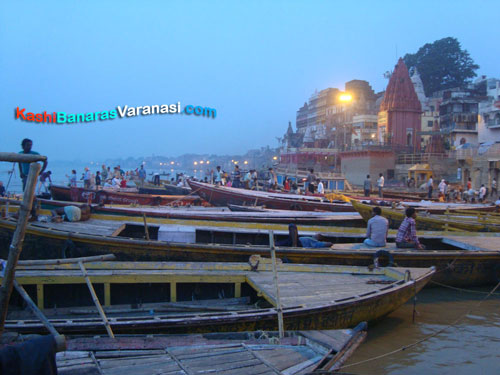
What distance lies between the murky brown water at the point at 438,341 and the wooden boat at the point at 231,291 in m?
0.54

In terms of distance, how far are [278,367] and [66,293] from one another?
4.12 m

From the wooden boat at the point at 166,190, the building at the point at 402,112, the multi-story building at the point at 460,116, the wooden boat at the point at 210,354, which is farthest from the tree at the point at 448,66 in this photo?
the wooden boat at the point at 210,354

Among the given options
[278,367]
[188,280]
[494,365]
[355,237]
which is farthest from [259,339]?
[355,237]

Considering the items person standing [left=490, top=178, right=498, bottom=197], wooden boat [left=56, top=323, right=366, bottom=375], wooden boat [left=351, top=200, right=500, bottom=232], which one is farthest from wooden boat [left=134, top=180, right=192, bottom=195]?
person standing [left=490, top=178, right=498, bottom=197]

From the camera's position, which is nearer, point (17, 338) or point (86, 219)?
point (17, 338)

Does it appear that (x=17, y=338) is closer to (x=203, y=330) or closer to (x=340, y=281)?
(x=203, y=330)

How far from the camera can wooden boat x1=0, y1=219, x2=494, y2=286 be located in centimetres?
859

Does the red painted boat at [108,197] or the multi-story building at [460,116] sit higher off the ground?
the multi-story building at [460,116]

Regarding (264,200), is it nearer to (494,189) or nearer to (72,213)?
(72,213)

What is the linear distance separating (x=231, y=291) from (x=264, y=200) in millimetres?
10004

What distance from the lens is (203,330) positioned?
217 inches

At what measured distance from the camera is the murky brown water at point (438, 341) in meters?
6.47

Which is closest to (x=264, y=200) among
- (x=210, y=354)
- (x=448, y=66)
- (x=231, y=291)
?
(x=231, y=291)

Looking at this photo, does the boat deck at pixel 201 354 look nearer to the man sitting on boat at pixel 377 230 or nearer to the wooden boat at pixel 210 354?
the wooden boat at pixel 210 354
